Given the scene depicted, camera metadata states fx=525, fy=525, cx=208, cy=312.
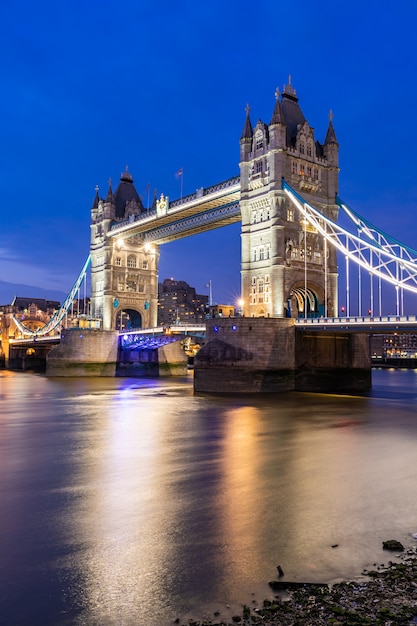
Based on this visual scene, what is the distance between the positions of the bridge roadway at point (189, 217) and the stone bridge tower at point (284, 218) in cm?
306

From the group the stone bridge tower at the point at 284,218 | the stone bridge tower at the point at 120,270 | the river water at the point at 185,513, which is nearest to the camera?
the river water at the point at 185,513

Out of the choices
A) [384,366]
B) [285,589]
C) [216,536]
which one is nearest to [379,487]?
[216,536]

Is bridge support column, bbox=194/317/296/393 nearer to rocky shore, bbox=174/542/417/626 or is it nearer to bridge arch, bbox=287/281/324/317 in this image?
bridge arch, bbox=287/281/324/317

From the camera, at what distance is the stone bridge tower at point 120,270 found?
58.1 m

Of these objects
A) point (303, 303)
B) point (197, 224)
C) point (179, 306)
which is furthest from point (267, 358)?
point (179, 306)

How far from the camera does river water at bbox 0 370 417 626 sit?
6.03 m

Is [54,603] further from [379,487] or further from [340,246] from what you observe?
[340,246]

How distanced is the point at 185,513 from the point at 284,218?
29251 millimetres

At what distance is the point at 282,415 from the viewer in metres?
21.8

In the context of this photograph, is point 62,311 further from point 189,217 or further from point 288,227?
point 288,227

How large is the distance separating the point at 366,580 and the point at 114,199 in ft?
196

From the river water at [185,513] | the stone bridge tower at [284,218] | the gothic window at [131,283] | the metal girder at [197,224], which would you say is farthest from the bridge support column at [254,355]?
the gothic window at [131,283]

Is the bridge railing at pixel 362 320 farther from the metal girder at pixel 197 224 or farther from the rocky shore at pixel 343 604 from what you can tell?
the rocky shore at pixel 343 604

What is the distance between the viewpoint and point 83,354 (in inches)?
2020
